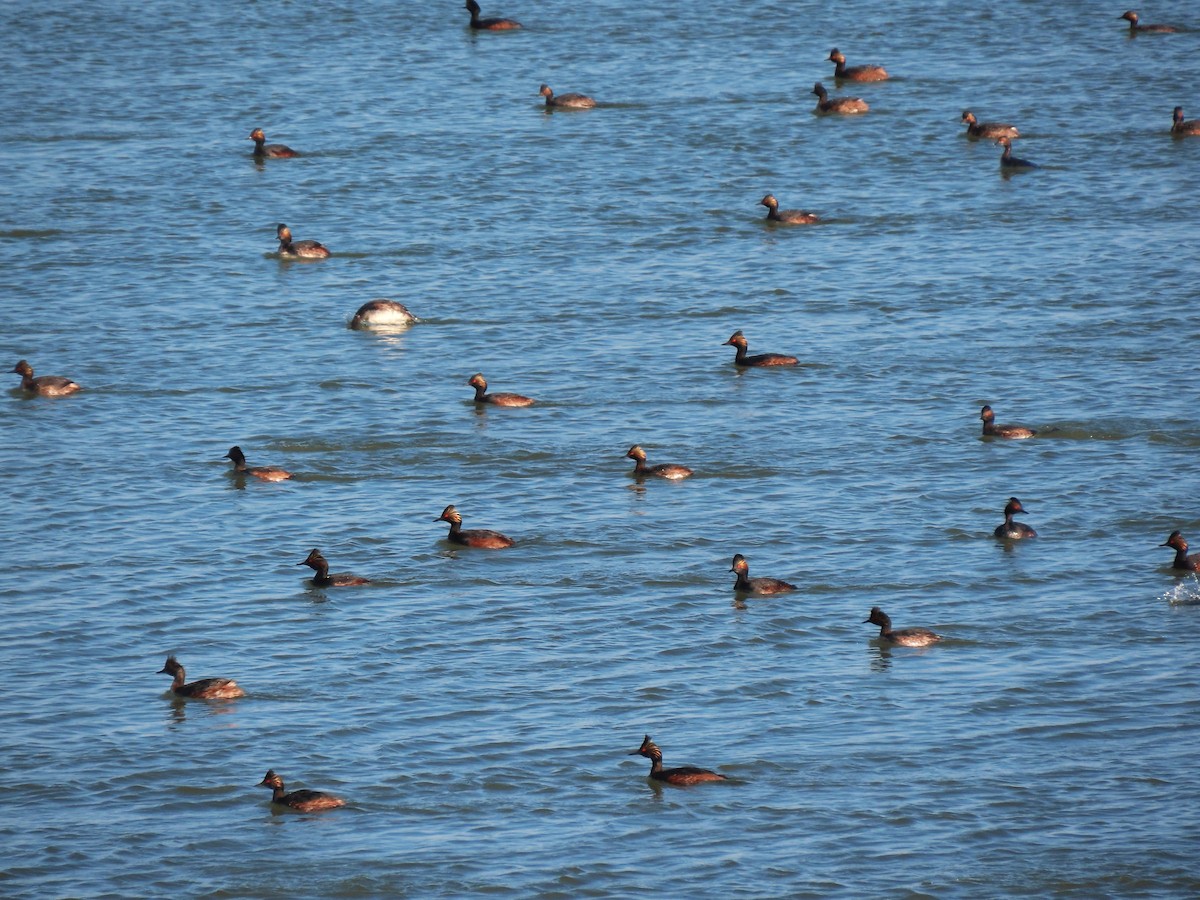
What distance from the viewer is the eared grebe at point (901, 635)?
2530cm

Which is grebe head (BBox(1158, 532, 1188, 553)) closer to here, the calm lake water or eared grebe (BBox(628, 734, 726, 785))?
the calm lake water

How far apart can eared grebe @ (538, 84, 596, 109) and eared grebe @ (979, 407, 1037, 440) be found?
23.6 m

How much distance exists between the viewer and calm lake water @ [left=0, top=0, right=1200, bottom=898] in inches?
859

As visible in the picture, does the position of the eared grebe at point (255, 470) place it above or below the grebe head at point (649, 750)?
above

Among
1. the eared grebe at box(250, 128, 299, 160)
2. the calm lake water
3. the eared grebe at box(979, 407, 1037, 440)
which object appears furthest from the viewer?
the eared grebe at box(250, 128, 299, 160)

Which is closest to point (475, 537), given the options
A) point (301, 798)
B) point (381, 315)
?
point (301, 798)

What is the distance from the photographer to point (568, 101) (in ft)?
176

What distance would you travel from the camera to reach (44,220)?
150 feet

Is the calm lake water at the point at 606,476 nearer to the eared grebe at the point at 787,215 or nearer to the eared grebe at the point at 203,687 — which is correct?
the eared grebe at the point at 203,687

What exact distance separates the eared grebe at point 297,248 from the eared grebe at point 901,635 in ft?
68.2

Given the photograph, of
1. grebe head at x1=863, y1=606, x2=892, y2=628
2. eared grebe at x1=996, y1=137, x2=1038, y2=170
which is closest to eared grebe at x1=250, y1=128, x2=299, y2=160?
eared grebe at x1=996, y1=137, x2=1038, y2=170

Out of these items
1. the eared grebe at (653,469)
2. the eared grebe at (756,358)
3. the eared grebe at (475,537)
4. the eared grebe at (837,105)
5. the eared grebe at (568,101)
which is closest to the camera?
the eared grebe at (475,537)

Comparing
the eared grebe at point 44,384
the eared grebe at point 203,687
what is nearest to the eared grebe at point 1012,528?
the eared grebe at point 203,687

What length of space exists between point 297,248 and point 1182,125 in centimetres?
2095
